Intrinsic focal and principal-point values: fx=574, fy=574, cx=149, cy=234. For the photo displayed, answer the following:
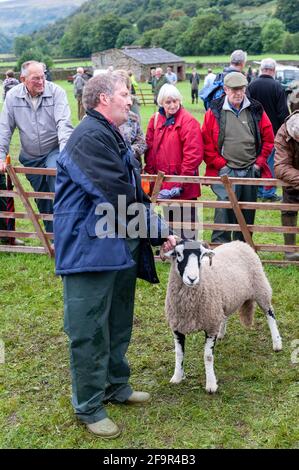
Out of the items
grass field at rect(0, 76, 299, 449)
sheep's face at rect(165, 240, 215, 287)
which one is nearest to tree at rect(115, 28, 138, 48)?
grass field at rect(0, 76, 299, 449)

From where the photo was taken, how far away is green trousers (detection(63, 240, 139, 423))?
355 centimetres

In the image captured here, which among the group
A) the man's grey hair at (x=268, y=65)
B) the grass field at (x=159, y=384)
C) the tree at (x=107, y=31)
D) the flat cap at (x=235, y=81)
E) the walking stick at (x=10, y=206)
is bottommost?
the grass field at (x=159, y=384)

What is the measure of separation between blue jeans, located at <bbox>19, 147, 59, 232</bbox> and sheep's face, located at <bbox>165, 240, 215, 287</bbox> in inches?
123

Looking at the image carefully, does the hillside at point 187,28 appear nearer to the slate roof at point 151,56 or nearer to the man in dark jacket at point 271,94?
the slate roof at point 151,56

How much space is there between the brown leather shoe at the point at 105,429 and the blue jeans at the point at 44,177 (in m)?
3.65

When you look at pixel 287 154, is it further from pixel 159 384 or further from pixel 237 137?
pixel 159 384

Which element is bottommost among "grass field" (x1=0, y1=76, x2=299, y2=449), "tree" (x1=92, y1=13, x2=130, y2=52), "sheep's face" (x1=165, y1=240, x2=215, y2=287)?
→ "grass field" (x1=0, y1=76, x2=299, y2=449)

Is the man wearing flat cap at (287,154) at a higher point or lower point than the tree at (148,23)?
lower

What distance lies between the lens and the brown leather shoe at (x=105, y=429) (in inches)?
147

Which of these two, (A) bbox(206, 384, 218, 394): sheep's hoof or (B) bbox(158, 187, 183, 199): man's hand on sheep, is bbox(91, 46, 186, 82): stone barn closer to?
(B) bbox(158, 187, 183, 199): man's hand on sheep

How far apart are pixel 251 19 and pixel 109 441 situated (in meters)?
137

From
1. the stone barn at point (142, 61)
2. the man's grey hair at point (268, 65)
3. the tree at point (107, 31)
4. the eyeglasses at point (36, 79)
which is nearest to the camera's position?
the eyeglasses at point (36, 79)

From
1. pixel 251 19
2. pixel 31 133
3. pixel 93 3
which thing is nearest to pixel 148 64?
pixel 31 133

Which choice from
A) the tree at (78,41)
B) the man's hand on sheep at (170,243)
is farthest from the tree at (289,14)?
the man's hand on sheep at (170,243)
